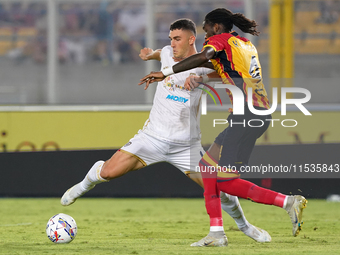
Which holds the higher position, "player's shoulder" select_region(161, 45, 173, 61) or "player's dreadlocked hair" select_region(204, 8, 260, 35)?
"player's dreadlocked hair" select_region(204, 8, 260, 35)

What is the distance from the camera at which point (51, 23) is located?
8.86 metres

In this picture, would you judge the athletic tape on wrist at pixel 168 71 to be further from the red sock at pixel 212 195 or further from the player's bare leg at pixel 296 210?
the player's bare leg at pixel 296 210

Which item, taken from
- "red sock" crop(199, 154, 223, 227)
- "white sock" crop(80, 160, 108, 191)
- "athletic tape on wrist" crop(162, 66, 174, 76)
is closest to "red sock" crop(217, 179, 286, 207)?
"red sock" crop(199, 154, 223, 227)

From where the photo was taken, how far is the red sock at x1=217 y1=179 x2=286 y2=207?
13.6ft

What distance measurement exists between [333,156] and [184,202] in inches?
84.4

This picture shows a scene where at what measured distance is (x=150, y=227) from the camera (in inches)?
228

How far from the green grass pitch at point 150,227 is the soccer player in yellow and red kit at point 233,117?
36cm

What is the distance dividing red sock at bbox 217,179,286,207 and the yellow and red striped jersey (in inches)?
23.6

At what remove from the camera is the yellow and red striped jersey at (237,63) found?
4.17m

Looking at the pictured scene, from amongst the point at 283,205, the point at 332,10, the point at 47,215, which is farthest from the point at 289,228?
the point at 332,10

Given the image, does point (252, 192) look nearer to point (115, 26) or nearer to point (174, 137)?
point (174, 137)

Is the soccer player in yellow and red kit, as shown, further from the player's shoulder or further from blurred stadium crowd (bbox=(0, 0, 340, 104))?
blurred stadium crowd (bbox=(0, 0, 340, 104))

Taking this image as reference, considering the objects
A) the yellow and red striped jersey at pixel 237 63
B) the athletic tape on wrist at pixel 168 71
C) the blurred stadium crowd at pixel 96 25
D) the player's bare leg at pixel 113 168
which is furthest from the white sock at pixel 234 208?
the blurred stadium crowd at pixel 96 25

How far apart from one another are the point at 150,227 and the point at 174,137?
56.1 inches
